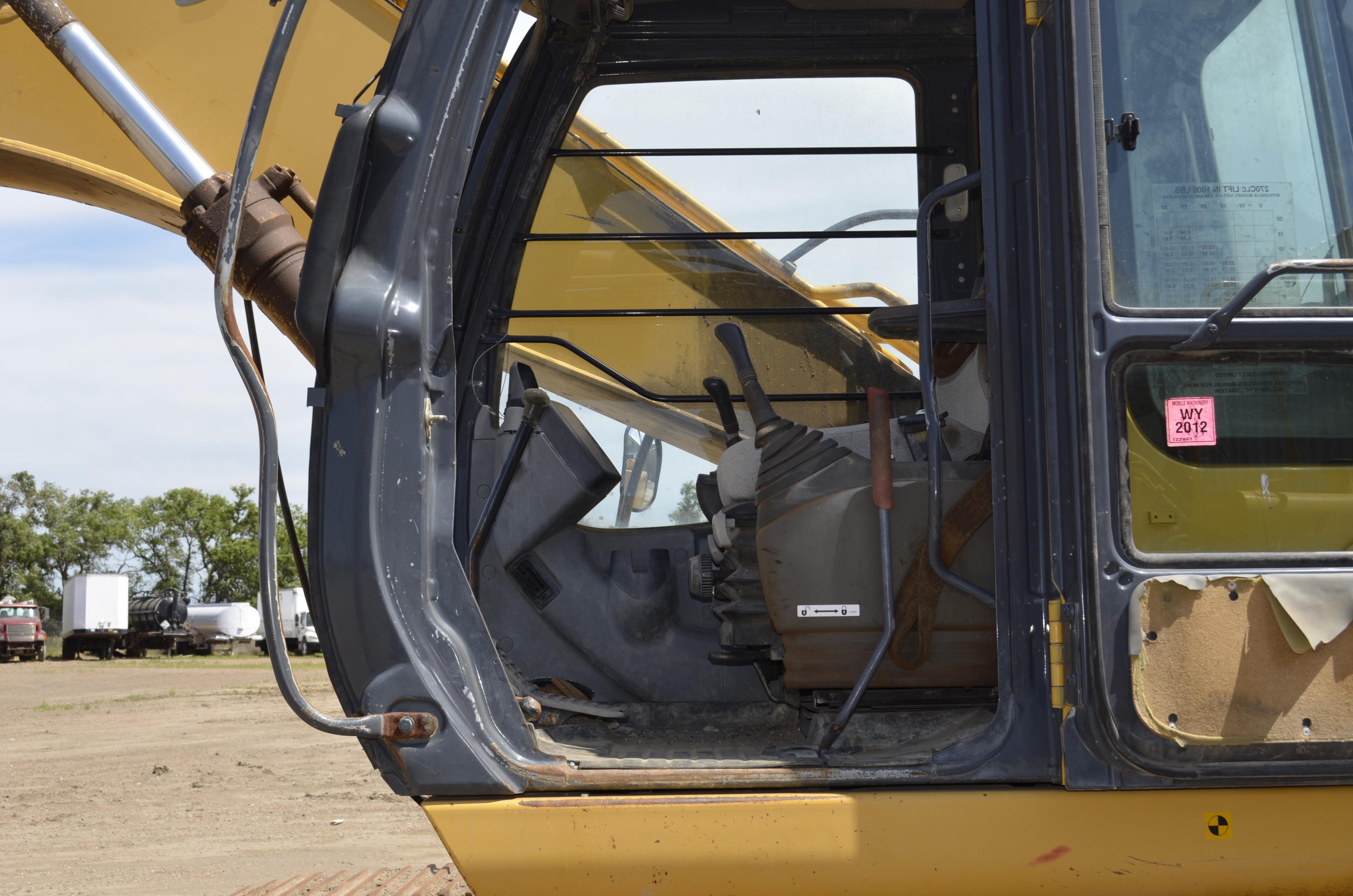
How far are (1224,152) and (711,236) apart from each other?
1213mm

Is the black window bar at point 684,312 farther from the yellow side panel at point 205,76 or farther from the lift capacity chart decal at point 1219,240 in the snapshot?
the lift capacity chart decal at point 1219,240

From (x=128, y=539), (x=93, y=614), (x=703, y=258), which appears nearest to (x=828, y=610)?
(x=703, y=258)

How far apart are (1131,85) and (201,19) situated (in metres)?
2.67

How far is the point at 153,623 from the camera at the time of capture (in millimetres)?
31016

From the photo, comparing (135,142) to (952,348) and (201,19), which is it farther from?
(952,348)

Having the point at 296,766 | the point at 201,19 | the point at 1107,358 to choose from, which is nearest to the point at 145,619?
the point at 296,766

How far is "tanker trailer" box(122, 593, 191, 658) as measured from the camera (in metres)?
31.0

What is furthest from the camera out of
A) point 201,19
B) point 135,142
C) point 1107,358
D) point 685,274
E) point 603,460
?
point 201,19

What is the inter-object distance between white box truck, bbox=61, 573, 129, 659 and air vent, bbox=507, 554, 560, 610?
3044cm

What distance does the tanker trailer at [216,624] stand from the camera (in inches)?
1265

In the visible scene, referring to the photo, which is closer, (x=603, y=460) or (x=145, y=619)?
(x=603, y=460)

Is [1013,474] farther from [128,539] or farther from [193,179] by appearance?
[128,539]

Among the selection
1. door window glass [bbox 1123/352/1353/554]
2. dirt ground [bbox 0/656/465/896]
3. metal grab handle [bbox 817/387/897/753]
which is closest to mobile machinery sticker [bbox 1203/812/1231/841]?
door window glass [bbox 1123/352/1353/554]

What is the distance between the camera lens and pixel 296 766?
962 cm
